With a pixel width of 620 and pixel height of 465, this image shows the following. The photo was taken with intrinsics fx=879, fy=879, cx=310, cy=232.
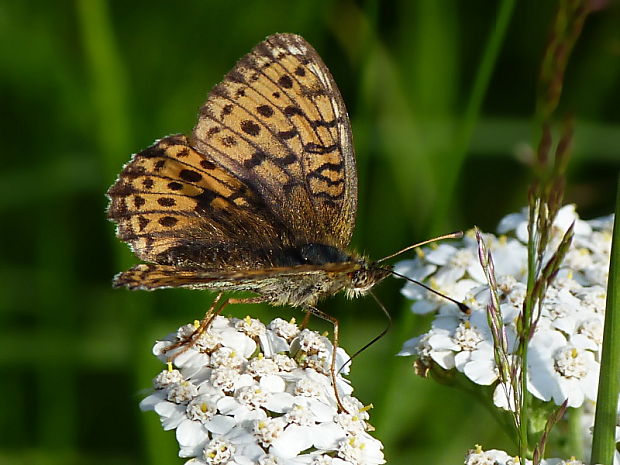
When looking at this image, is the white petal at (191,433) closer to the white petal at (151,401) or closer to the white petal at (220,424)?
the white petal at (220,424)

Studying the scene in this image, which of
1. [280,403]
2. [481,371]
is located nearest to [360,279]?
[481,371]

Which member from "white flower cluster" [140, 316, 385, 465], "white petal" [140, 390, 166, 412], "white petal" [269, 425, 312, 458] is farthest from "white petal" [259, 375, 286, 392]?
"white petal" [140, 390, 166, 412]

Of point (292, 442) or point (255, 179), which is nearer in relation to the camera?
point (292, 442)

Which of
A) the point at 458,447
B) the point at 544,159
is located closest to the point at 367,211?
the point at 458,447

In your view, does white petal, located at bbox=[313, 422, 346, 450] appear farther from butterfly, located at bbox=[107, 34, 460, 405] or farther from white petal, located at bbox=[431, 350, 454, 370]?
butterfly, located at bbox=[107, 34, 460, 405]

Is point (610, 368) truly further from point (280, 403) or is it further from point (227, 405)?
point (227, 405)

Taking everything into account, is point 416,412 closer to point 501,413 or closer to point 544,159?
point 501,413

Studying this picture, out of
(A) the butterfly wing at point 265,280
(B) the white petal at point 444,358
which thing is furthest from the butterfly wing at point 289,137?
(B) the white petal at point 444,358
